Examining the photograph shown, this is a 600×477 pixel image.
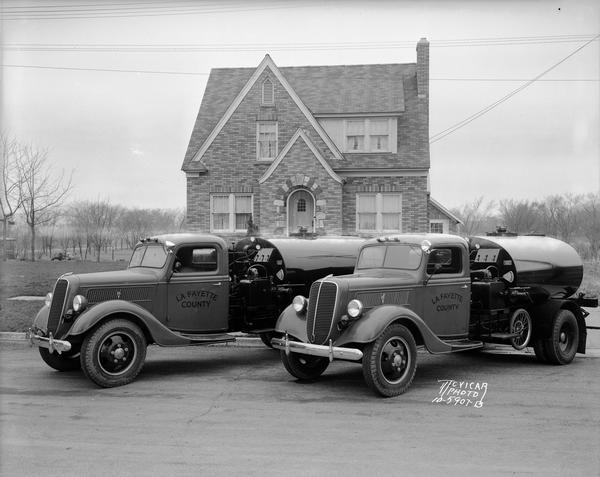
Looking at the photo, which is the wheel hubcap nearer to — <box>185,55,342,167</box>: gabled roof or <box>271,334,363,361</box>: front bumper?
<box>271,334,363,361</box>: front bumper

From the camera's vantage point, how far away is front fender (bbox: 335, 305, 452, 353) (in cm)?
759

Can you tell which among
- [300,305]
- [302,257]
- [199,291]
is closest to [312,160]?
[302,257]

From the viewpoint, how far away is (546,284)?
33.4 ft

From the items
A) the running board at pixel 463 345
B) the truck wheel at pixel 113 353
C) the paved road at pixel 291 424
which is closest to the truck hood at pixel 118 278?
the truck wheel at pixel 113 353

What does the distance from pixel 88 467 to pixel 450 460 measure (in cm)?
294

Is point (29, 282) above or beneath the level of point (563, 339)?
above

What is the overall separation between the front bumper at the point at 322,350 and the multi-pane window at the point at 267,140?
15651 millimetres

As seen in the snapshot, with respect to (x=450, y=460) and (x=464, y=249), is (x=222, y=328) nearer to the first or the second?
(x=464, y=249)

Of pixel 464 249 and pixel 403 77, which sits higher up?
Answer: pixel 403 77

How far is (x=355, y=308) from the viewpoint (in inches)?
307

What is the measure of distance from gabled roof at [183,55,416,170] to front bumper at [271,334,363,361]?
1514cm

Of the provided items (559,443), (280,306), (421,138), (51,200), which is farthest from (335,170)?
(559,443)

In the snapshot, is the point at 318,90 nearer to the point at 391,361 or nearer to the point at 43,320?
the point at 43,320

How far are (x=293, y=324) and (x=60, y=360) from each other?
3.52m
